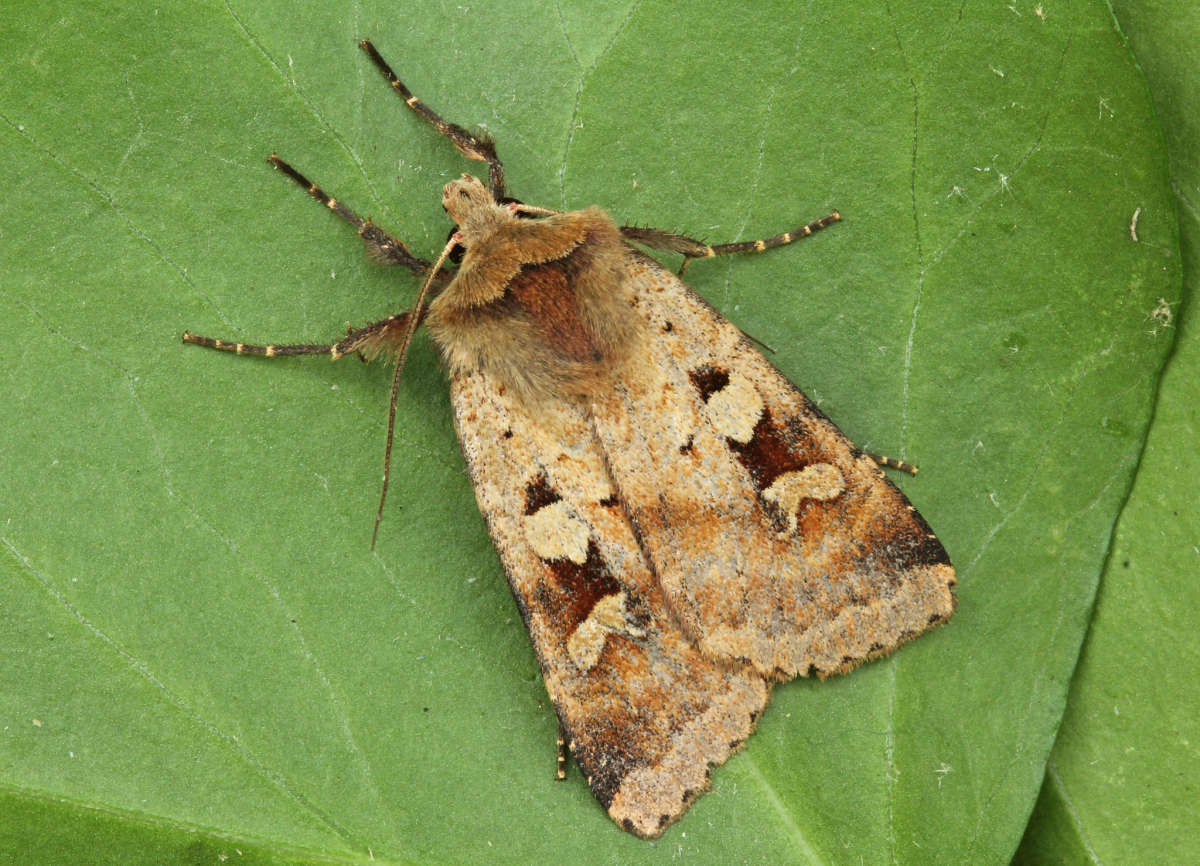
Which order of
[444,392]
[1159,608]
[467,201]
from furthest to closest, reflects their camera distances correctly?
[444,392] < [1159,608] < [467,201]

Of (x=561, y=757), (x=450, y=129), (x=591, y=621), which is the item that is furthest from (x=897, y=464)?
(x=450, y=129)

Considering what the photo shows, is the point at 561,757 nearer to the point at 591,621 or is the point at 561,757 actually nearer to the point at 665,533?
the point at 591,621

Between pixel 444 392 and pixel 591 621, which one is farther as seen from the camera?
pixel 444 392

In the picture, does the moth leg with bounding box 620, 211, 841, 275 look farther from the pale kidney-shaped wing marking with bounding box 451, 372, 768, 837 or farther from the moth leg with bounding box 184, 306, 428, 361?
the moth leg with bounding box 184, 306, 428, 361

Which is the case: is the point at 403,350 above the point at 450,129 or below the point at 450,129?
below

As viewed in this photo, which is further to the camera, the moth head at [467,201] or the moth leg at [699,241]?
the moth leg at [699,241]

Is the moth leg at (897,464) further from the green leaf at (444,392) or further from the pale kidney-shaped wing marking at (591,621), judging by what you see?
the pale kidney-shaped wing marking at (591,621)

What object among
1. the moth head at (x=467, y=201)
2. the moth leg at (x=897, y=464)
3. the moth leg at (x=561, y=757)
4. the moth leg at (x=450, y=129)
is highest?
the moth leg at (x=450, y=129)

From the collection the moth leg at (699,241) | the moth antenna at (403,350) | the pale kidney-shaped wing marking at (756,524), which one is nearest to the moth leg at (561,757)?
the pale kidney-shaped wing marking at (756,524)
